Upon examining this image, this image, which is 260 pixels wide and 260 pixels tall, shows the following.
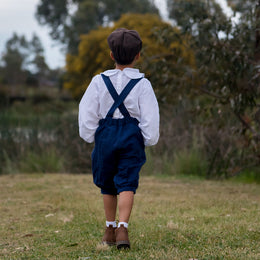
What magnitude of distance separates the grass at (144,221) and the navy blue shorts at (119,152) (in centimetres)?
51

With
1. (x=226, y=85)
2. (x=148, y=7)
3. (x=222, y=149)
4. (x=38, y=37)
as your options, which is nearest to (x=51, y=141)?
(x=222, y=149)

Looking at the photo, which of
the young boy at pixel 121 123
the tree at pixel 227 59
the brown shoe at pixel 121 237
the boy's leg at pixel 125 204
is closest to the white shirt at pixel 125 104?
the young boy at pixel 121 123

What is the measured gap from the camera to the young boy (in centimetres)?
321

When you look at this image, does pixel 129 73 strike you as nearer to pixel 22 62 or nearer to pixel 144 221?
pixel 144 221

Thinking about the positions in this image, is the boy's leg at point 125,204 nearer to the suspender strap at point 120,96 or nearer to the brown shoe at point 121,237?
the brown shoe at point 121,237

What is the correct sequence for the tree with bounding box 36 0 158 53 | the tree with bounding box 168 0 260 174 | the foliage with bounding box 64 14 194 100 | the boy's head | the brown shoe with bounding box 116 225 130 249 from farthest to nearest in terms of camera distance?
the tree with bounding box 36 0 158 53 → the foliage with bounding box 64 14 194 100 → the tree with bounding box 168 0 260 174 → the boy's head → the brown shoe with bounding box 116 225 130 249

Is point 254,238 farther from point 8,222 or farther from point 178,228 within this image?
point 8,222

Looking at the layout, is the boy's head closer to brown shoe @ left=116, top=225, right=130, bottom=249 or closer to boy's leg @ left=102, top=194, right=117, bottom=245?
boy's leg @ left=102, top=194, right=117, bottom=245

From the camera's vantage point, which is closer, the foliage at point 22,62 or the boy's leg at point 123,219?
the boy's leg at point 123,219

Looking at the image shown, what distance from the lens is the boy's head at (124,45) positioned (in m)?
3.29

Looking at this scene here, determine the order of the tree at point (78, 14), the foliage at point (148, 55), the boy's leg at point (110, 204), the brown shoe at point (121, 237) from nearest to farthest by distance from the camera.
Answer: the brown shoe at point (121, 237) → the boy's leg at point (110, 204) → the foliage at point (148, 55) → the tree at point (78, 14)

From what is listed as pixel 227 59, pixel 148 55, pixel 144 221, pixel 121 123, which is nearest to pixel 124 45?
pixel 121 123

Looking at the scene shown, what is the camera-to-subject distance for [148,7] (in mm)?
46406

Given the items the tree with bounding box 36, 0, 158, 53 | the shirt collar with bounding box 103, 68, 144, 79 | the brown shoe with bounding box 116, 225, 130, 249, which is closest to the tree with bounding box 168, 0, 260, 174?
the shirt collar with bounding box 103, 68, 144, 79
